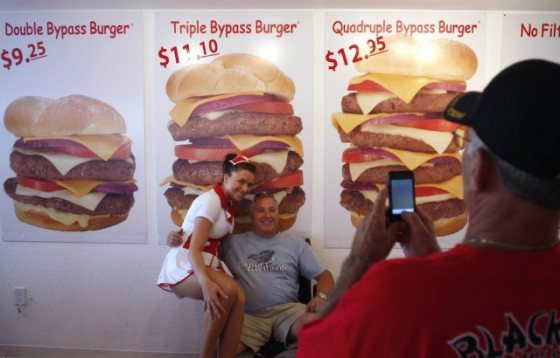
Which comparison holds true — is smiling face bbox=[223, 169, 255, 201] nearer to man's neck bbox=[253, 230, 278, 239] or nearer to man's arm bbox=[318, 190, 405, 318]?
man's neck bbox=[253, 230, 278, 239]

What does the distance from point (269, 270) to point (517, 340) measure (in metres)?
1.79

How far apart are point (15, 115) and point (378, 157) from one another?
2326 mm

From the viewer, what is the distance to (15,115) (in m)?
2.54

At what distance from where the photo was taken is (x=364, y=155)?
2434 millimetres

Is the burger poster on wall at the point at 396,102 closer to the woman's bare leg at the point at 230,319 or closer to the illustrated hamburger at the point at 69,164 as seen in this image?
the woman's bare leg at the point at 230,319

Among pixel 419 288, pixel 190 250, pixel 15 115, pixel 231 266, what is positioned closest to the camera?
pixel 419 288

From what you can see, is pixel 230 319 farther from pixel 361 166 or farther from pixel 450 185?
pixel 450 185

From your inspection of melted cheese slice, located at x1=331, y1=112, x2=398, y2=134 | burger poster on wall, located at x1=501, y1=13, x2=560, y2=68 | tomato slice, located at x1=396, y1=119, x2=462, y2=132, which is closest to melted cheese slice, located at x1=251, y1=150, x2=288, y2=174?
melted cheese slice, located at x1=331, y1=112, x2=398, y2=134

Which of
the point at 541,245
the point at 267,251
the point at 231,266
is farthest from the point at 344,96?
the point at 541,245

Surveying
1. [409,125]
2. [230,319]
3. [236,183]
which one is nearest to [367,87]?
[409,125]

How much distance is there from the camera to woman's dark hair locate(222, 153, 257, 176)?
2.24 m

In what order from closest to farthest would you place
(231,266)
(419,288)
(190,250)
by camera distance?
1. (419,288)
2. (190,250)
3. (231,266)

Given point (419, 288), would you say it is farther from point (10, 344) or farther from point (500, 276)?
point (10, 344)

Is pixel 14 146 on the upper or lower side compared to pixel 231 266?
upper
